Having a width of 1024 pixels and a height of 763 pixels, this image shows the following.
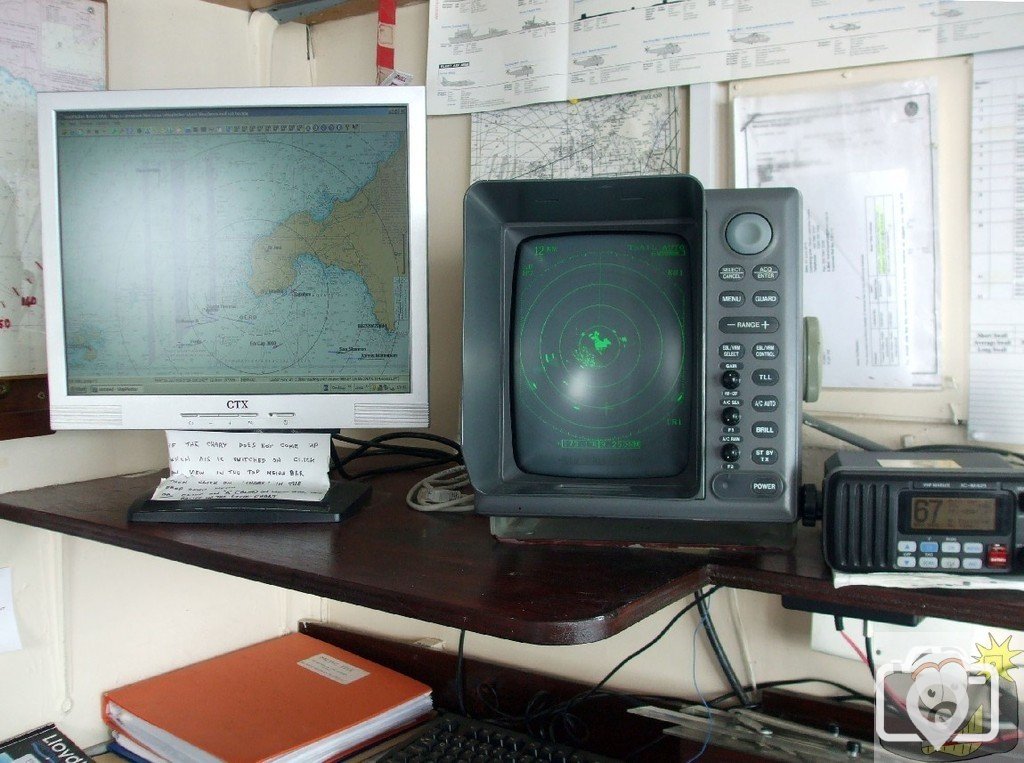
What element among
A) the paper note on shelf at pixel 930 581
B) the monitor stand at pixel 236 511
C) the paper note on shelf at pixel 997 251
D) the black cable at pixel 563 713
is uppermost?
the paper note on shelf at pixel 997 251

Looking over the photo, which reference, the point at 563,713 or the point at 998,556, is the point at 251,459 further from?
A: the point at 998,556

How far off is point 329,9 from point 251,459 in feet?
2.23

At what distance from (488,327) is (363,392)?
A: 19 centimetres

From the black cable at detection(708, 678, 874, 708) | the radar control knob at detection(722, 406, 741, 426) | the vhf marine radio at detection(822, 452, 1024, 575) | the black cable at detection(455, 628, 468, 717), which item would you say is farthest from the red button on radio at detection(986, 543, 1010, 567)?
the black cable at detection(455, 628, 468, 717)

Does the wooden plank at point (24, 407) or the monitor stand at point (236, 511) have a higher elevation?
the wooden plank at point (24, 407)

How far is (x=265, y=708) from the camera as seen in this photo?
1.03 metres

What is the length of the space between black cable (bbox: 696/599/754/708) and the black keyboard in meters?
0.16

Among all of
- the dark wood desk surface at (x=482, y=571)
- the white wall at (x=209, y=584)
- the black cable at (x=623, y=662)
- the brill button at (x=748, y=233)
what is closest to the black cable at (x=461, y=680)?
the white wall at (x=209, y=584)

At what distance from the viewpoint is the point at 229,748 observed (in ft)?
Result: 3.03

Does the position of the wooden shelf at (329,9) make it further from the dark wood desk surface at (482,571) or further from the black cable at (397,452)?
the dark wood desk surface at (482,571)

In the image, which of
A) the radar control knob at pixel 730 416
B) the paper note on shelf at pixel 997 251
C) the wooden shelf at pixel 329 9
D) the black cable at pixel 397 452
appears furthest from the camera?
the wooden shelf at pixel 329 9

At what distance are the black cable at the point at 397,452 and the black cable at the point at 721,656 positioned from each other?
34 cm

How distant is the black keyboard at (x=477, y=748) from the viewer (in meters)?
0.87

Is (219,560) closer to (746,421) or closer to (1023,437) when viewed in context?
(746,421)
